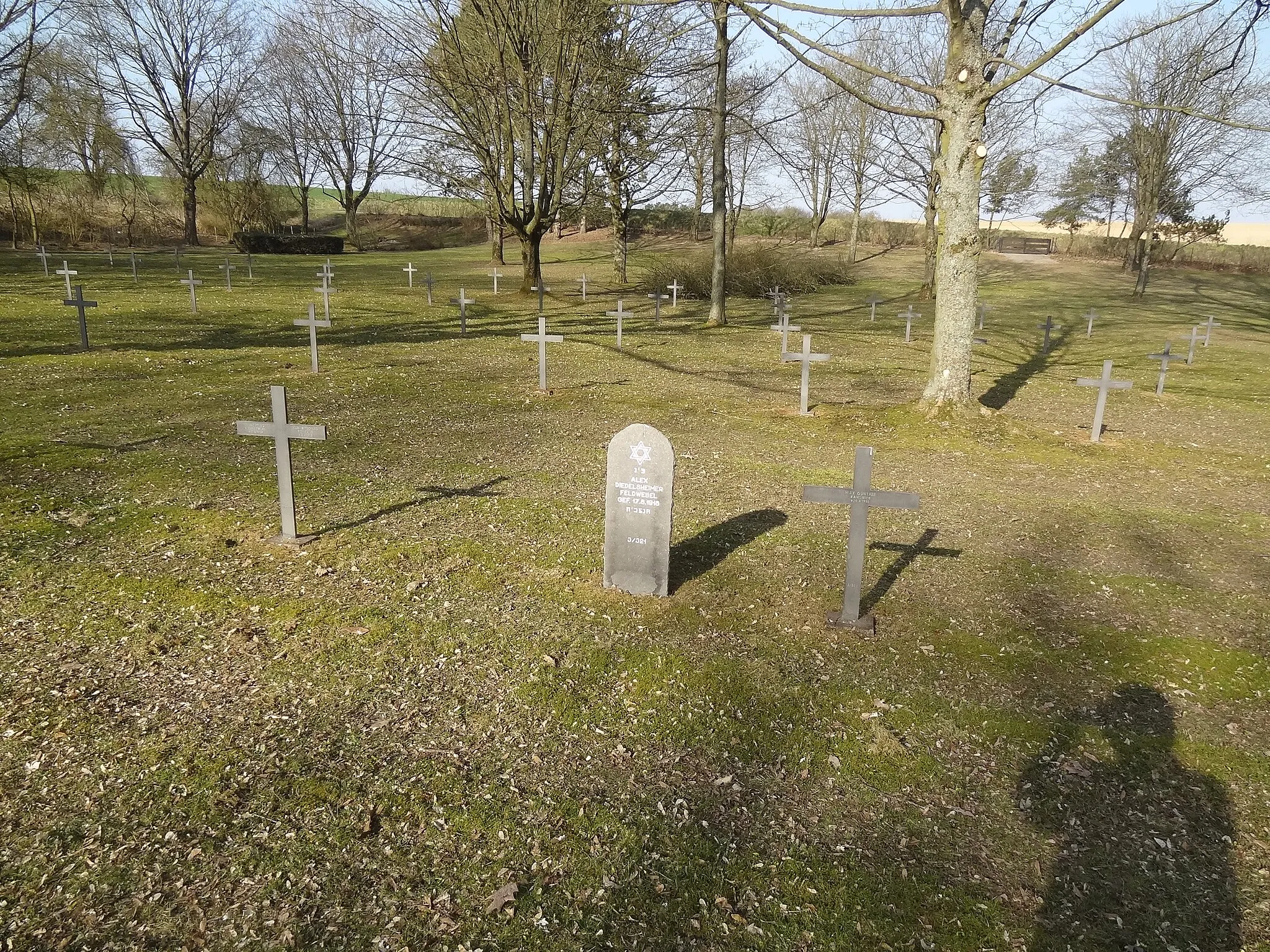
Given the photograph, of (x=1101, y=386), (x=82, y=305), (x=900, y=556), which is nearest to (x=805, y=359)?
(x=1101, y=386)

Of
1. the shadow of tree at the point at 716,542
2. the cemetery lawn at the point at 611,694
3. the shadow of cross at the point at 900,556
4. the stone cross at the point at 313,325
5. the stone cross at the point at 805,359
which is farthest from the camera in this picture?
the stone cross at the point at 313,325

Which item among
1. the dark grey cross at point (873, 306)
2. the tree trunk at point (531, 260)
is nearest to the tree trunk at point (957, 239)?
the dark grey cross at point (873, 306)

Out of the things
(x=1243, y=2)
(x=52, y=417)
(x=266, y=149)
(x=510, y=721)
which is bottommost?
(x=510, y=721)

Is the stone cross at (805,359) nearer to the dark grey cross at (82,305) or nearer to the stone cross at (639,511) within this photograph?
the stone cross at (639,511)

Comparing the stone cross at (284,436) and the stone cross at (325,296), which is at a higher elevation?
the stone cross at (325,296)

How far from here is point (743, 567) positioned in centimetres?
657

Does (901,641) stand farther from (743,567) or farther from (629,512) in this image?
(629,512)

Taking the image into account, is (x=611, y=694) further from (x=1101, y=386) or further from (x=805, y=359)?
(x=1101, y=386)

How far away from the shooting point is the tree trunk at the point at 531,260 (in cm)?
2403

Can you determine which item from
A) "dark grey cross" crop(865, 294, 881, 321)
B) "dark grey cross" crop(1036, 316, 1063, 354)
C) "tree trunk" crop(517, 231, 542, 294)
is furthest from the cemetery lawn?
"dark grey cross" crop(865, 294, 881, 321)

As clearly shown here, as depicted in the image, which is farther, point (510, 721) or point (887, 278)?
point (887, 278)

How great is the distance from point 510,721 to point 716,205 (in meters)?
20.1

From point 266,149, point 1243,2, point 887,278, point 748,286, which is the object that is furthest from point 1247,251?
point 266,149

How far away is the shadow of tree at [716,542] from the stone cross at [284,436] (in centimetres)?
331
